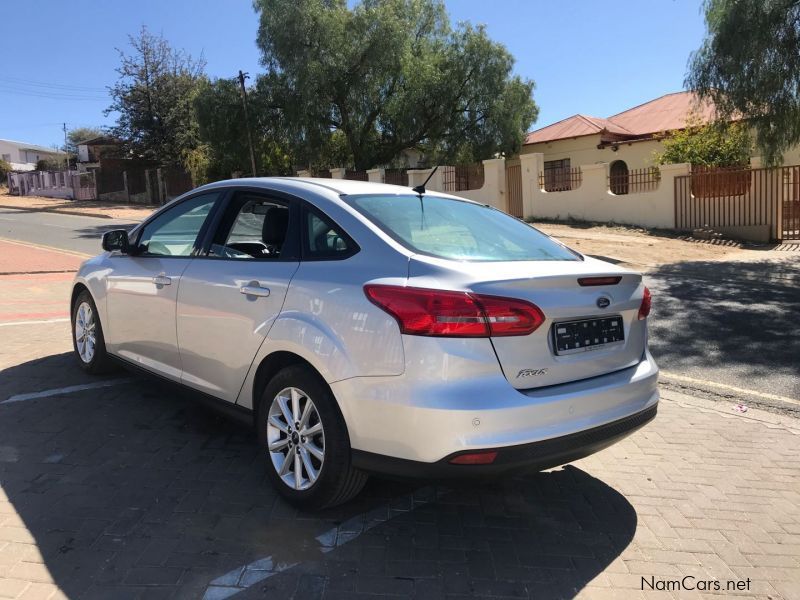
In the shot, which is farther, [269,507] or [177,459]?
[177,459]

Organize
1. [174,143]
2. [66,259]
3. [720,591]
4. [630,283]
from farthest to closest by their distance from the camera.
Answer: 1. [174,143]
2. [66,259]
3. [630,283]
4. [720,591]

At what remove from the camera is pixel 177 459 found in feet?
13.0

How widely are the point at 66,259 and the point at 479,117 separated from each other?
18.9 meters

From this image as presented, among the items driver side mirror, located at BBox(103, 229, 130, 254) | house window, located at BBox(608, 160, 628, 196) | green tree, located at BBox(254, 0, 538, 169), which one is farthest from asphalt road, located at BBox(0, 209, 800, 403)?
green tree, located at BBox(254, 0, 538, 169)

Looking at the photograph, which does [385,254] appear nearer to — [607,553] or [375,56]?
[607,553]

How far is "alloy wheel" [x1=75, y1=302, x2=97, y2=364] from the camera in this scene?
5.37 meters

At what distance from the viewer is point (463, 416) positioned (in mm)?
2691

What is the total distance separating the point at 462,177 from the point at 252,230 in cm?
2208

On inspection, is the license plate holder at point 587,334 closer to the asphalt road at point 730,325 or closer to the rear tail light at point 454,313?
the rear tail light at point 454,313

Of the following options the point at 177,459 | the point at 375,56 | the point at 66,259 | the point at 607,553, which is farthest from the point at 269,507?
the point at 375,56

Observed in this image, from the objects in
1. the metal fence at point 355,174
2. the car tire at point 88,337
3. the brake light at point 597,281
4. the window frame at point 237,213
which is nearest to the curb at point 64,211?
the metal fence at point 355,174

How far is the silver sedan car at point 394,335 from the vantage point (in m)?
2.73

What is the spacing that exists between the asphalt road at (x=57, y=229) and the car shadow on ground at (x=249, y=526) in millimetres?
13739

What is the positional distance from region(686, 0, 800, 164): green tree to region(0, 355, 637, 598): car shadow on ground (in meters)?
13.4
